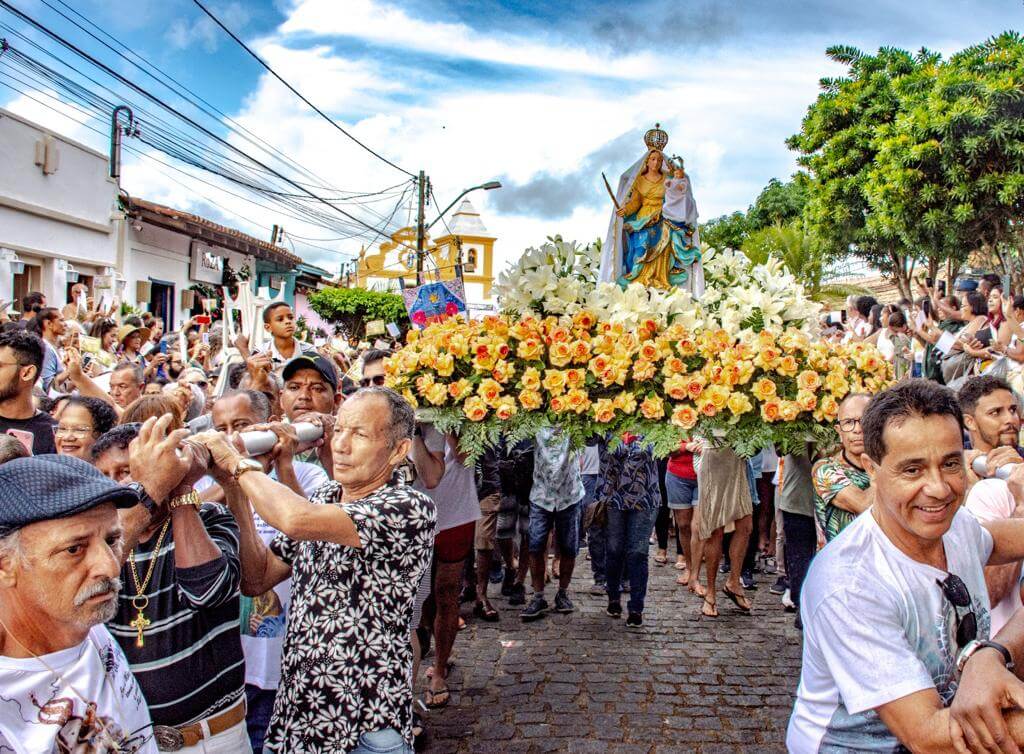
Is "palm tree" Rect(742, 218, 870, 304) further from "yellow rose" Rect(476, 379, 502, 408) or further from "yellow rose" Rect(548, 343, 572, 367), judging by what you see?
"yellow rose" Rect(476, 379, 502, 408)

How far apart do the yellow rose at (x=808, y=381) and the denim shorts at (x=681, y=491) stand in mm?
4155

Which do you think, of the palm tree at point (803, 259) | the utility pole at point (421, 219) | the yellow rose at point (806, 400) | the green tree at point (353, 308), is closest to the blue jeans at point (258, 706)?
the yellow rose at point (806, 400)

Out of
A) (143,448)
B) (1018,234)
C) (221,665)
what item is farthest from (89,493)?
(1018,234)

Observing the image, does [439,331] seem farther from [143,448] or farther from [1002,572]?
[1002,572]

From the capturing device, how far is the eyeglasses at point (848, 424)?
3.98 m

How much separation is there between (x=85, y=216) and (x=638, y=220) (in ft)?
53.7

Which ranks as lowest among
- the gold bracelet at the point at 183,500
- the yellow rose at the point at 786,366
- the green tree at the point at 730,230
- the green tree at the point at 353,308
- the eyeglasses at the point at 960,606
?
the eyeglasses at the point at 960,606

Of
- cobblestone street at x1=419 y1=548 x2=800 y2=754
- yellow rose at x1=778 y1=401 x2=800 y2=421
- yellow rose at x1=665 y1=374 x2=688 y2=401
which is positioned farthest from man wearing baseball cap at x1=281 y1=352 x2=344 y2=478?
yellow rose at x1=778 y1=401 x2=800 y2=421

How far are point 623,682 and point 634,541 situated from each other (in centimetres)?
140

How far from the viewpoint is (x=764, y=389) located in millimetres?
3875

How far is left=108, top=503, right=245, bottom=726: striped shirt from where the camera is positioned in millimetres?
2512

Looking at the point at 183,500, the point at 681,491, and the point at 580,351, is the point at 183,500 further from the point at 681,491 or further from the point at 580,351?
the point at 681,491

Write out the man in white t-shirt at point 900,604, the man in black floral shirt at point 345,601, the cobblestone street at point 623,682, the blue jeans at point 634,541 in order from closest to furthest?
the man in white t-shirt at point 900,604
the man in black floral shirt at point 345,601
the cobblestone street at point 623,682
the blue jeans at point 634,541

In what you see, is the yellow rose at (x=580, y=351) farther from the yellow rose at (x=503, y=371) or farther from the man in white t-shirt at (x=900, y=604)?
the man in white t-shirt at (x=900, y=604)
